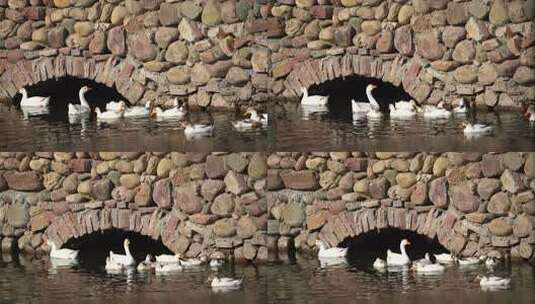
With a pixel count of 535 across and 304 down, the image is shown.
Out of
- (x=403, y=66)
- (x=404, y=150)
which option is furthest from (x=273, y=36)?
(x=404, y=150)

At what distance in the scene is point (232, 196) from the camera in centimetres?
2409

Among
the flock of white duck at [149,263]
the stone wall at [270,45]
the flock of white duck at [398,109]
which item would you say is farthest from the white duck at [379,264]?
the stone wall at [270,45]

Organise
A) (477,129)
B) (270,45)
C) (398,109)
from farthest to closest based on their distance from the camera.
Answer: (270,45)
(398,109)
(477,129)

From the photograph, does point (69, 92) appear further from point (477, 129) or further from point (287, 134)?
point (477, 129)

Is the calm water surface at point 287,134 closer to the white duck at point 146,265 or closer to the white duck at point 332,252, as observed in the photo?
the white duck at point 332,252

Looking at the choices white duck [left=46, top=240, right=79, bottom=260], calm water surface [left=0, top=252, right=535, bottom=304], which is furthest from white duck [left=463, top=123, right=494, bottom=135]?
white duck [left=46, top=240, right=79, bottom=260]

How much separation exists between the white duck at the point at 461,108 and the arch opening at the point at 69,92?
4.33 metres

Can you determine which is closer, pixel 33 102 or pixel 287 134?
pixel 287 134

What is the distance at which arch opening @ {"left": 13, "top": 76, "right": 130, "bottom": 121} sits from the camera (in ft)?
91.8

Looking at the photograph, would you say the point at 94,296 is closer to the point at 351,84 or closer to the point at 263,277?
the point at 263,277

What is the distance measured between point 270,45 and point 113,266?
3.55 m

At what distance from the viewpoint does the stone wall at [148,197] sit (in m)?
24.1

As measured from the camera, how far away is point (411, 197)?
78.1 ft

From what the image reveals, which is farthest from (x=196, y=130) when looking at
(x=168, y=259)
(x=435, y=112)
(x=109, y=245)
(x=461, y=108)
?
(x=461, y=108)
